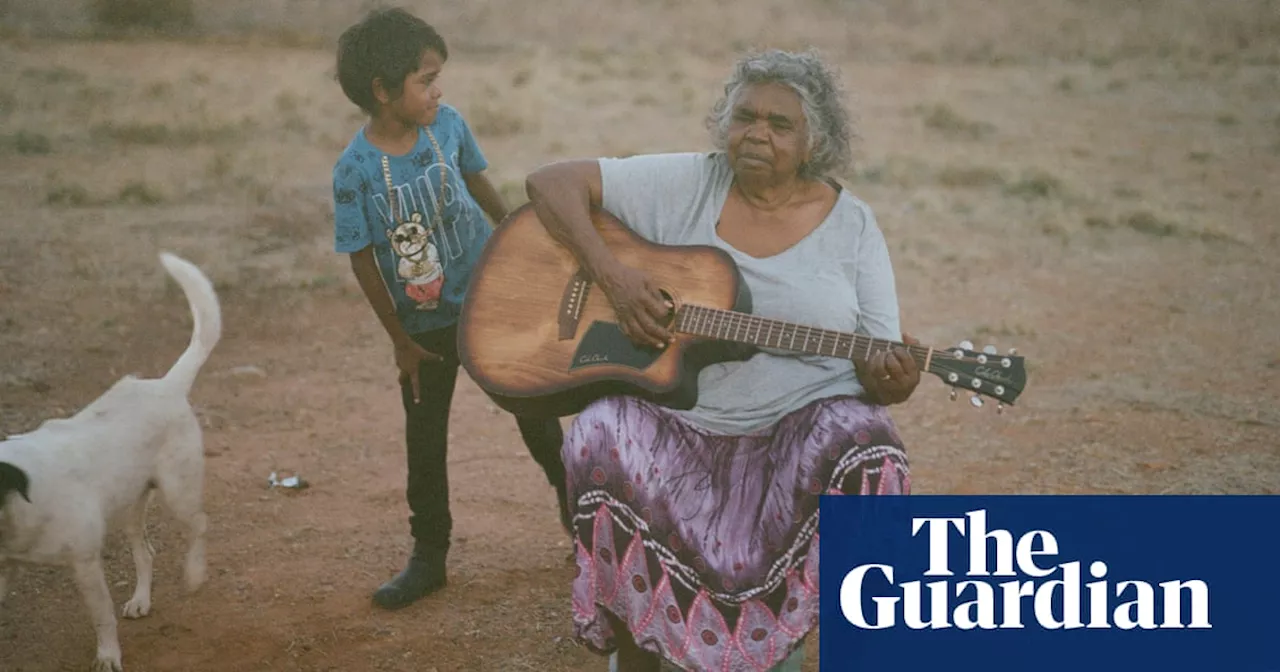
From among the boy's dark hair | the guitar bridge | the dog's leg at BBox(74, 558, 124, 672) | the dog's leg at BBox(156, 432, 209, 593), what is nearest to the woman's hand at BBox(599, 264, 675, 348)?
the guitar bridge

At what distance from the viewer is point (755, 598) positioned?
9.59 feet

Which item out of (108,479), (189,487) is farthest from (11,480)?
(189,487)

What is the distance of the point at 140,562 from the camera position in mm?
3709

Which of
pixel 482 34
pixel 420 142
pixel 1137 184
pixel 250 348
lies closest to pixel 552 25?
pixel 482 34

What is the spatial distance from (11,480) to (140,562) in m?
0.80

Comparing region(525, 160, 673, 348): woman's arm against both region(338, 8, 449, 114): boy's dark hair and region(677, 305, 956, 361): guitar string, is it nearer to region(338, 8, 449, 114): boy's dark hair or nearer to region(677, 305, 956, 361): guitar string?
region(677, 305, 956, 361): guitar string

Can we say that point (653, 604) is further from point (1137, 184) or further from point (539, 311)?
point (1137, 184)

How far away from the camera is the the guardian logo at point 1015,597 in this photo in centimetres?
320

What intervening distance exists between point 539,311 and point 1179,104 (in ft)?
42.1

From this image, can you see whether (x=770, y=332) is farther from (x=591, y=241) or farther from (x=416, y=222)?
(x=416, y=222)

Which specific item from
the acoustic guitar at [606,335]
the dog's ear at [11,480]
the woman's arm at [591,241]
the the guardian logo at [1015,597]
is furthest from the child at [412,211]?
the the guardian logo at [1015,597]

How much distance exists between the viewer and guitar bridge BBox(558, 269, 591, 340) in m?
3.29

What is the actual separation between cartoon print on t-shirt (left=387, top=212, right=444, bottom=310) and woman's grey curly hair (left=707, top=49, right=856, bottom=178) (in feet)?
2.94

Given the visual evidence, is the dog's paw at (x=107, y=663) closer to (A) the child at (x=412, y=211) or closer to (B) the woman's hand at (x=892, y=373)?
(A) the child at (x=412, y=211)
